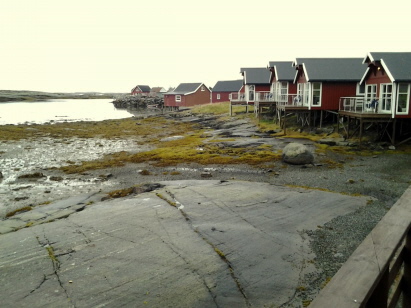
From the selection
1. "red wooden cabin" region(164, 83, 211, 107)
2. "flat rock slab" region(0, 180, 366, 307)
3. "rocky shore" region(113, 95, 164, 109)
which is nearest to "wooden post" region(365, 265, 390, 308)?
"flat rock slab" region(0, 180, 366, 307)

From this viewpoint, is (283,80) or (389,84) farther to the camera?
(283,80)

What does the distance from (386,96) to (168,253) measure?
23480 mm

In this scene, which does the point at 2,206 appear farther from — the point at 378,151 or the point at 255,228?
the point at 378,151

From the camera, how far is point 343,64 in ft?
116

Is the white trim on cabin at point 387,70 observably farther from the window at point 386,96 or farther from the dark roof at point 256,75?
the dark roof at point 256,75

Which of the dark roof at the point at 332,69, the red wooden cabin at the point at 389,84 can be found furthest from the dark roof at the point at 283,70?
the red wooden cabin at the point at 389,84

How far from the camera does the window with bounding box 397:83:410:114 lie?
959 inches

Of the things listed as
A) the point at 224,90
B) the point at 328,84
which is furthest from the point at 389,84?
the point at 224,90

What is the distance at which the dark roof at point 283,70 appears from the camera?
41969mm

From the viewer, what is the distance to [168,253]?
8930 millimetres

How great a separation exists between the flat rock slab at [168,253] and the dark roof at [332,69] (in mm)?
22352

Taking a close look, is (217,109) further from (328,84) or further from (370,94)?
(370,94)

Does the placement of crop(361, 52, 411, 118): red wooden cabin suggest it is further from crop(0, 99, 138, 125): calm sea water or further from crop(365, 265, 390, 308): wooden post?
crop(0, 99, 138, 125): calm sea water

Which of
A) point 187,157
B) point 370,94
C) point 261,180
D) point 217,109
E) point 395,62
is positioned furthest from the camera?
point 217,109
